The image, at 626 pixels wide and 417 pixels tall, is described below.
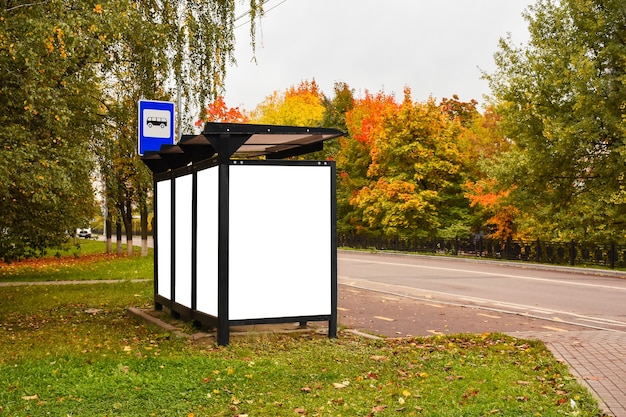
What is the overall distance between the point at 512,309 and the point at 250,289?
6658 mm

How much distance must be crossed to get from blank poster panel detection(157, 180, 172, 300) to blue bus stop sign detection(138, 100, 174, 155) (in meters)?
0.65

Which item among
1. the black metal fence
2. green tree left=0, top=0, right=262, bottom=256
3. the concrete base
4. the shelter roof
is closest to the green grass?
green tree left=0, top=0, right=262, bottom=256

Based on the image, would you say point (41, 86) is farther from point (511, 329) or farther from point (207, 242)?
point (511, 329)

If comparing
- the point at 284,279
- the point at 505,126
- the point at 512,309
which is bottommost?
the point at 512,309

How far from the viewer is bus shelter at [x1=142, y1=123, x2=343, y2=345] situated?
8.84 meters

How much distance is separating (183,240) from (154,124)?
211cm

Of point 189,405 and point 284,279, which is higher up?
point 284,279

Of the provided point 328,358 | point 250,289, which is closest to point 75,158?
point 250,289

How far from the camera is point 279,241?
364 inches

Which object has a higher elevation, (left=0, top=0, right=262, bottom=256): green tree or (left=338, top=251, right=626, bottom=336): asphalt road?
(left=0, top=0, right=262, bottom=256): green tree

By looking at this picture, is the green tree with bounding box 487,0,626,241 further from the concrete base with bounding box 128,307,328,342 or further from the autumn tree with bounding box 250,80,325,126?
the autumn tree with bounding box 250,80,325,126

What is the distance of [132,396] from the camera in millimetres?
6281

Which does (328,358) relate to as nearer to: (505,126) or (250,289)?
(250,289)

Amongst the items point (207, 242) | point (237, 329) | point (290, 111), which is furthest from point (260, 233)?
point (290, 111)
